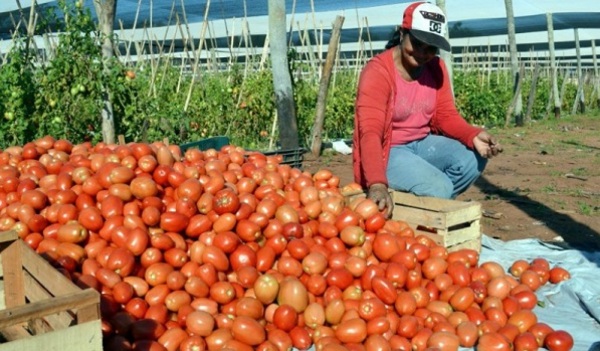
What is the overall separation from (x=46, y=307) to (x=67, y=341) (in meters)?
0.12

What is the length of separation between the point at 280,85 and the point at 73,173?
15.3 feet

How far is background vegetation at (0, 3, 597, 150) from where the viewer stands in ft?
22.1

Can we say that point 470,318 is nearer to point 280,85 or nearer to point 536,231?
point 536,231

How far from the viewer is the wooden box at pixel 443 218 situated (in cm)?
439

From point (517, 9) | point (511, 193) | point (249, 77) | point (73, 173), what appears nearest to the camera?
point (73, 173)

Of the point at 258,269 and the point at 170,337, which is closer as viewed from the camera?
the point at 170,337

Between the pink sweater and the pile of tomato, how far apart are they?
38 centimetres

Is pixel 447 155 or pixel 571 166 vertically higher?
pixel 447 155

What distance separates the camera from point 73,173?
4.06 meters

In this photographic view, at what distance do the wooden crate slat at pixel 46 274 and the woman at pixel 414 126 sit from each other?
2.14 meters

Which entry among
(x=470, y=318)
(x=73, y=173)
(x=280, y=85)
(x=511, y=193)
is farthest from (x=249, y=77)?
(x=470, y=318)

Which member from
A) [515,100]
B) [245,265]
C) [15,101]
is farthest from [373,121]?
[515,100]

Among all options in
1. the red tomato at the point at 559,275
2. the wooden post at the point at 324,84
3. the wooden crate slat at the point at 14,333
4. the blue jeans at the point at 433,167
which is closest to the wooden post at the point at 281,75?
the wooden post at the point at 324,84

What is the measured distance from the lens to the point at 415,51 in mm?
4590
